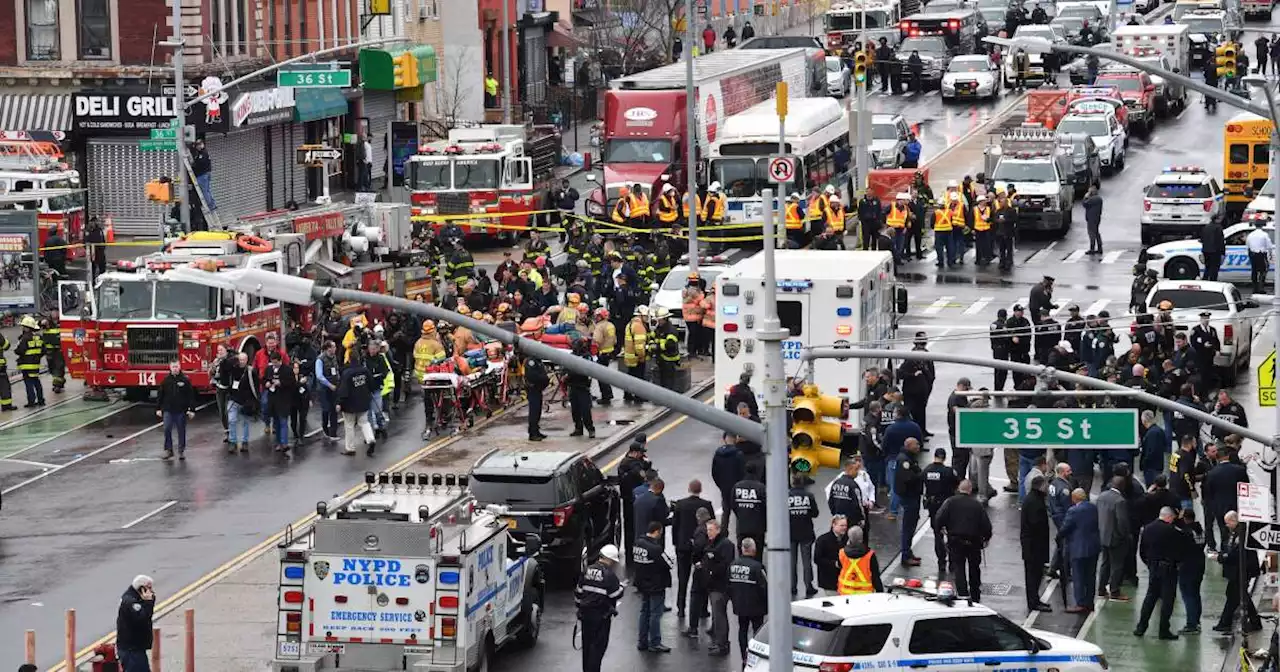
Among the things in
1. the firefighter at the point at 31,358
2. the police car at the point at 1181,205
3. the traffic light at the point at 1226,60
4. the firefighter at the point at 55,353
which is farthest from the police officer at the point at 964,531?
the traffic light at the point at 1226,60

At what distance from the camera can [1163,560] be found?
25.2 m

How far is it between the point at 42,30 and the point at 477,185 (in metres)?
12.6

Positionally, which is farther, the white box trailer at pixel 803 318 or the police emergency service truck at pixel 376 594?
the white box trailer at pixel 803 318

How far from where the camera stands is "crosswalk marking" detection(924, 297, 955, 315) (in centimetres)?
4522

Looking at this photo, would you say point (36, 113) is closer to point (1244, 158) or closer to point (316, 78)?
point (316, 78)

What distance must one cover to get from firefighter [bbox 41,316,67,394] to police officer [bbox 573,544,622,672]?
62.0ft

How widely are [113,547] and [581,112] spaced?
55.4 meters

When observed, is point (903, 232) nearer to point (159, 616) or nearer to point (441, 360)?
point (441, 360)

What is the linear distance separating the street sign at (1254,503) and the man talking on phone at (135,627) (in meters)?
10.2

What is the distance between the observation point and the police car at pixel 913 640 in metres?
21.1

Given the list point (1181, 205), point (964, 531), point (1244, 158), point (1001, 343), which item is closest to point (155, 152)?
point (1181, 205)

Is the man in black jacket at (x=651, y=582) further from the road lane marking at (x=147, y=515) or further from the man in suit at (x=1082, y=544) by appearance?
the road lane marking at (x=147, y=515)

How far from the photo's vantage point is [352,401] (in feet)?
114

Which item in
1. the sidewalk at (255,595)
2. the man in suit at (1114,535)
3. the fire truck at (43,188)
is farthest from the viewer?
the fire truck at (43,188)
